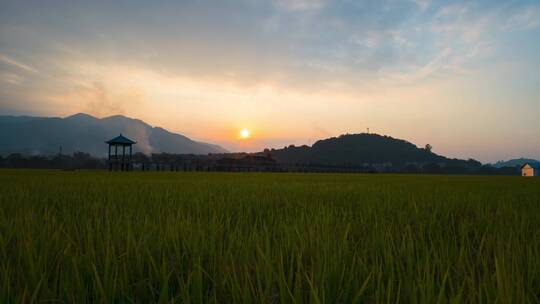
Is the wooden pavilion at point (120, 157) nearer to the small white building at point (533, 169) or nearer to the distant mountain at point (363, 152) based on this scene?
the small white building at point (533, 169)

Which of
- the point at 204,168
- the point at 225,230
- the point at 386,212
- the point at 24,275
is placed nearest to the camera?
the point at 24,275

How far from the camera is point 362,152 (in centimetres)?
17300

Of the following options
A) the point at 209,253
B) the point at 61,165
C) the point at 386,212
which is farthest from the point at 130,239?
the point at 61,165

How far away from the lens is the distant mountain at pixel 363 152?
525ft

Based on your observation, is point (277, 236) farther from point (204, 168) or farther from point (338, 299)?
point (204, 168)

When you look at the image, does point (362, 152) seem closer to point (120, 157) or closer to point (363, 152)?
point (363, 152)

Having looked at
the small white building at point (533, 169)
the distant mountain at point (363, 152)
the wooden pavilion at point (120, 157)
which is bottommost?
the small white building at point (533, 169)

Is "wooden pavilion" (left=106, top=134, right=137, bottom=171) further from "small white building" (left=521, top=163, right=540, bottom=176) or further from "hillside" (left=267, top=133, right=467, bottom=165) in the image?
"hillside" (left=267, top=133, right=467, bottom=165)

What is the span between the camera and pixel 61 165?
54969mm

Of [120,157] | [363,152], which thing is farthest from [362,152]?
[120,157]

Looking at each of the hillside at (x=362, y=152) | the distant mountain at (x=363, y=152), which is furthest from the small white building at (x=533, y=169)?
the distant mountain at (x=363, y=152)

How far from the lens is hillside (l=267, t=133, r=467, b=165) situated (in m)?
160

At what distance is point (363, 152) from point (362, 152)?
2.38ft

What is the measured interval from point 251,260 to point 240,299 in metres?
0.46
